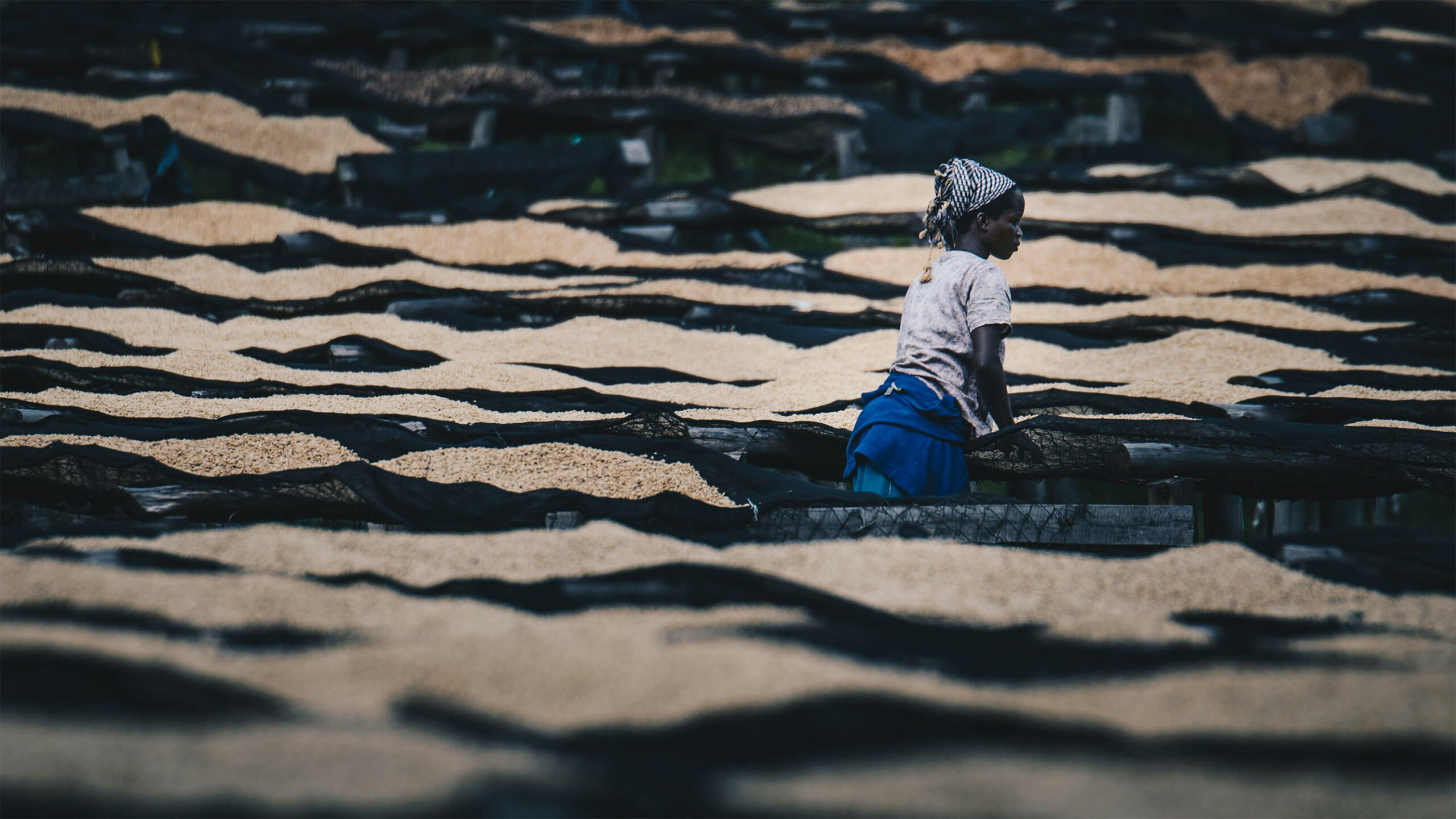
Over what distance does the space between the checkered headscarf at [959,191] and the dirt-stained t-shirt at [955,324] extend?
3.8 inches

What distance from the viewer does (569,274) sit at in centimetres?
416

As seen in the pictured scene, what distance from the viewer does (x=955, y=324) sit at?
219 cm

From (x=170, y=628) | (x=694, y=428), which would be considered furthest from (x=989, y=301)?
(x=170, y=628)

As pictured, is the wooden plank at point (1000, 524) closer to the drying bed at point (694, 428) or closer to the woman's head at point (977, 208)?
the drying bed at point (694, 428)

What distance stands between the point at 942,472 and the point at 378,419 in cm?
127

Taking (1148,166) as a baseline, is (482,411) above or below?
below

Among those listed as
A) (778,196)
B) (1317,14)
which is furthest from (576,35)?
(1317,14)

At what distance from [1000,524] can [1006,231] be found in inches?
30.7

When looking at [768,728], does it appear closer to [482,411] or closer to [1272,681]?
[1272,681]

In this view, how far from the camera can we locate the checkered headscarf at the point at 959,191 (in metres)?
2.23

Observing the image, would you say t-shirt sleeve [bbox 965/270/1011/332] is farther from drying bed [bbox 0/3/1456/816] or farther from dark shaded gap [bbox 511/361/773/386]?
dark shaded gap [bbox 511/361/773/386]

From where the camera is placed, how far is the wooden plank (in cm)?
177

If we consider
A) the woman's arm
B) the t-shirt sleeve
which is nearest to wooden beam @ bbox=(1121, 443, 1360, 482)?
the woman's arm

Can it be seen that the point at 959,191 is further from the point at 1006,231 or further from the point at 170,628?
the point at 170,628
